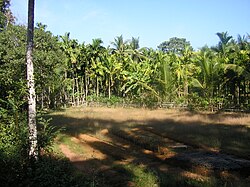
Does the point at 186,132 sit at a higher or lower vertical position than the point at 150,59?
lower

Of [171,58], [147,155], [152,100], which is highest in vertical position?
[171,58]

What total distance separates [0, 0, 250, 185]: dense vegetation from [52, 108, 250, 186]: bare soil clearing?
2439mm

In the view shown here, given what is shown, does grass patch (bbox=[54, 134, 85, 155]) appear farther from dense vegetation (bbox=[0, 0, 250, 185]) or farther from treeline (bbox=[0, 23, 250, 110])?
treeline (bbox=[0, 23, 250, 110])

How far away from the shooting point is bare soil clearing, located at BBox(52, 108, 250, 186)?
8.51m

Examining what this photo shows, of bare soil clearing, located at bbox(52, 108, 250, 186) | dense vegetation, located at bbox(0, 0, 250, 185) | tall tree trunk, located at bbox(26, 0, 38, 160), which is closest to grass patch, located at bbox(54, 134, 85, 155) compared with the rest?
bare soil clearing, located at bbox(52, 108, 250, 186)

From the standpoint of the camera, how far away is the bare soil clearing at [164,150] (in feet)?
27.9

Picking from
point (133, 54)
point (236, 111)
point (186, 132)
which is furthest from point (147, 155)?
point (133, 54)

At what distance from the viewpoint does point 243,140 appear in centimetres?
1248

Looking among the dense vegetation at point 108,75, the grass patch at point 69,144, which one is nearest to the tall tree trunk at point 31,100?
the dense vegetation at point 108,75

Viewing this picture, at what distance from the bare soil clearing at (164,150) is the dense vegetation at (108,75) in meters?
2.44

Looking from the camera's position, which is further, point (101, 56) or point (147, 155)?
point (101, 56)

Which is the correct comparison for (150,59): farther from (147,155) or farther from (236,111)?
(147,155)

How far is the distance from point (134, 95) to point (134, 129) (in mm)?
18219

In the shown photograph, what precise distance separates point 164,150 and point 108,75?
2466cm
